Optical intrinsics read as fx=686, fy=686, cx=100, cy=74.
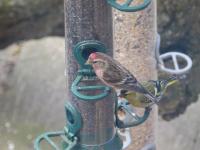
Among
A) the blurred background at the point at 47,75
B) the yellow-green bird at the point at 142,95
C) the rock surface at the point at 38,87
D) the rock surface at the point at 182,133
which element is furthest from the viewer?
the rock surface at the point at 38,87

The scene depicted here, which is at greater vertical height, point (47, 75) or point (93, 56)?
point (47, 75)

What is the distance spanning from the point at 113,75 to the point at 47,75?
344cm

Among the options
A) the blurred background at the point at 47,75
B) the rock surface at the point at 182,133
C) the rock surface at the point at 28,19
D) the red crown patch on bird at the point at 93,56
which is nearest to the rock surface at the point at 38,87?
the blurred background at the point at 47,75

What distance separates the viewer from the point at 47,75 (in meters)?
5.53

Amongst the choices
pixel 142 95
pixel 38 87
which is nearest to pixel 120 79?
pixel 142 95

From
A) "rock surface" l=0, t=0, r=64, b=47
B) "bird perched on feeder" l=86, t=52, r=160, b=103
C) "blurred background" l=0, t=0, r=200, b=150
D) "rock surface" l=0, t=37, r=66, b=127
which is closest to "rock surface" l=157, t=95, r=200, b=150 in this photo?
"blurred background" l=0, t=0, r=200, b=150

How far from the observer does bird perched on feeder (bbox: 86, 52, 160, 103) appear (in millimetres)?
2117

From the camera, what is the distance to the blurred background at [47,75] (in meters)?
3.40

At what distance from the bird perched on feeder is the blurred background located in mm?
717

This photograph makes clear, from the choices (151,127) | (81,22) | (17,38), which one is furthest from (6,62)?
(81,22)

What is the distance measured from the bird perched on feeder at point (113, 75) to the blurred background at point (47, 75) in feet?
2.35

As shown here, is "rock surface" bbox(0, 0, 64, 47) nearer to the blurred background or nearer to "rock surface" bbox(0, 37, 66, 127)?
the blurred background

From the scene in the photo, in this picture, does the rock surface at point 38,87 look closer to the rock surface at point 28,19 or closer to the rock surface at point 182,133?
the rock surface at point 28,19

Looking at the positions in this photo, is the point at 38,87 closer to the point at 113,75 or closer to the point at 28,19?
the point at 28,19
